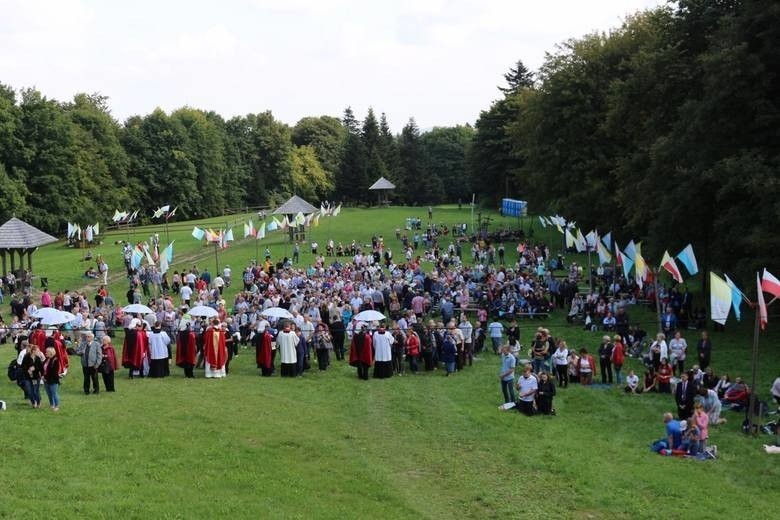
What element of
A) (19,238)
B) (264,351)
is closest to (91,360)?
(264,351)

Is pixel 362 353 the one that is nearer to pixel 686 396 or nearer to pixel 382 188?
pixel 686 396

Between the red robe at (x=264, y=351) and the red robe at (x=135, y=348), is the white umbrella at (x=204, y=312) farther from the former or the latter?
the red robe at (x=135, y=348)

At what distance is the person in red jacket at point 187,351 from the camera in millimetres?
19500

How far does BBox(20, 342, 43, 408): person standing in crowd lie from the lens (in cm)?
1517

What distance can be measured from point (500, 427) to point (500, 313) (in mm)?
12816

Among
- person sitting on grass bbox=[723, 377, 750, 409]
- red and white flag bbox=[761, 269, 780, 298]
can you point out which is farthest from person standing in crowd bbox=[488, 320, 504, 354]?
red and white flag bbox=[761, 269, 780, 298]

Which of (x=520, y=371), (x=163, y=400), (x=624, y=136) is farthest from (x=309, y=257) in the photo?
(x=163, y=400)

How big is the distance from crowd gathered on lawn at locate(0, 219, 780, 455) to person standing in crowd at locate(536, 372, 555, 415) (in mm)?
29

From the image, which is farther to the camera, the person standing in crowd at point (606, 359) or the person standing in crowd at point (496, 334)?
the person standing in crowd at point (496, 334)

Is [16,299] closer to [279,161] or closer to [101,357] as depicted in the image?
[101,357]

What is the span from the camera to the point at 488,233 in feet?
173

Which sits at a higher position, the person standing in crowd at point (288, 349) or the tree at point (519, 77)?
the tree at point (519, 77)

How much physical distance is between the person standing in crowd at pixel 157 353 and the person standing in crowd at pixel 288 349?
281 cm

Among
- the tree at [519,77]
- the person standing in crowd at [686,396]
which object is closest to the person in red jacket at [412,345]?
the person standing in crowd at [686,396]
